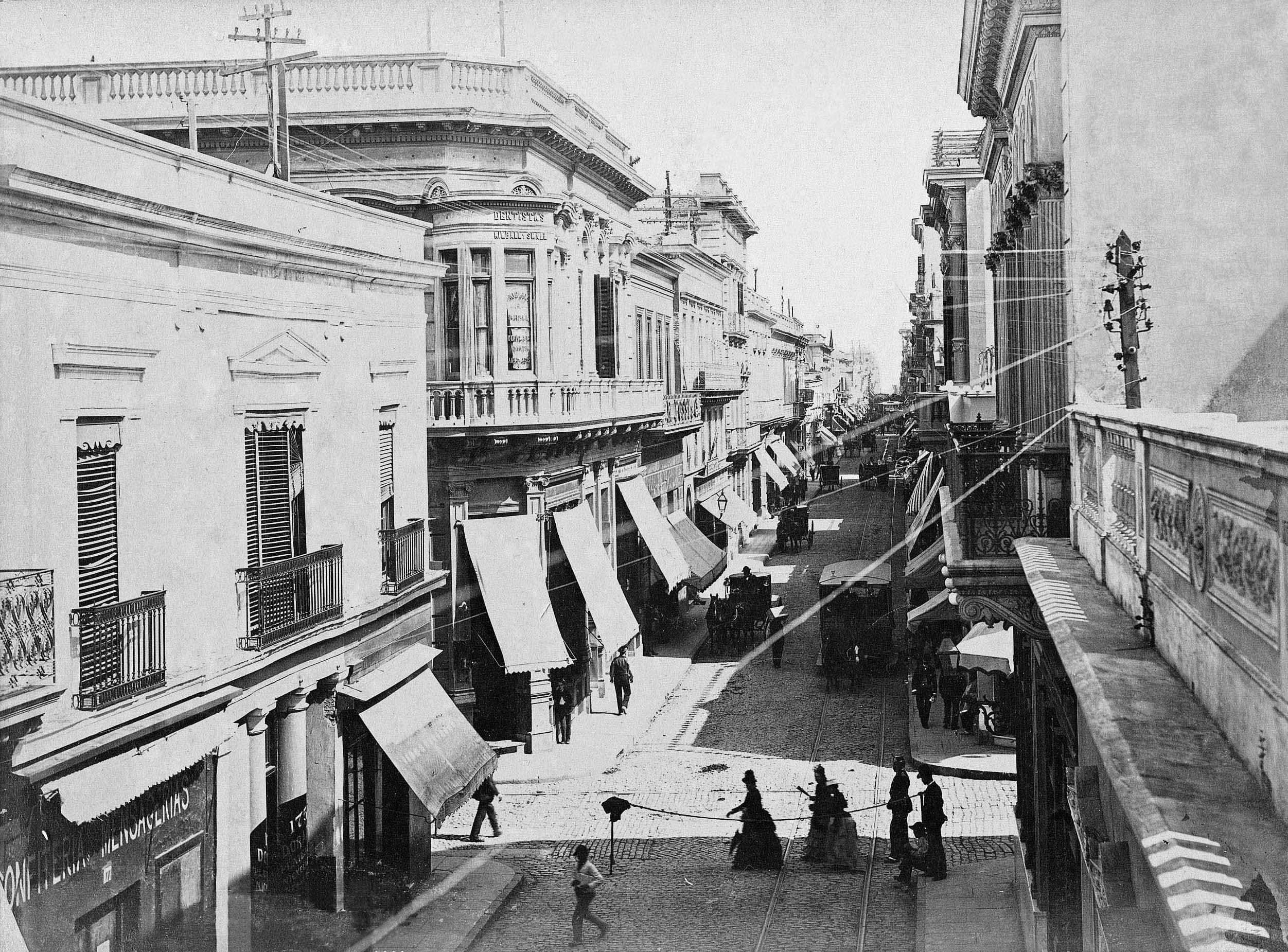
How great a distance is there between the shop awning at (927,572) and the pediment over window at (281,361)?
15.0 metres

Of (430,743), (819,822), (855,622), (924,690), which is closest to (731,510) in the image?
(855,622)

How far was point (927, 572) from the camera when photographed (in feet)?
87.5

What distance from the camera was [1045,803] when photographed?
13.4 m

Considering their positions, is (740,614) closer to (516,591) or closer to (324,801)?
(516,591)

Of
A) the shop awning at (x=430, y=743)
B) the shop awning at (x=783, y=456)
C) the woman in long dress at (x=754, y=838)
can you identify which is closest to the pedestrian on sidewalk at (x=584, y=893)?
the shop awning at (x=430, y=743)

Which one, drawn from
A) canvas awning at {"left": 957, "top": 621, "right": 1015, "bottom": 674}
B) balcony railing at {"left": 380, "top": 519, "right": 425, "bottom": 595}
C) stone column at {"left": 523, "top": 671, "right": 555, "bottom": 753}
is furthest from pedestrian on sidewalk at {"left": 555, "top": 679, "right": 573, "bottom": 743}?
canvas awning at {"left": 957, "top": 621, "right": 1015, "bottom": 674}

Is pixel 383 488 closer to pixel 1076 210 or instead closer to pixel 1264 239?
pixel 1076 210

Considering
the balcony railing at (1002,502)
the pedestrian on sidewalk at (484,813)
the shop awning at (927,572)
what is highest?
the balcony railing at (1002,502)

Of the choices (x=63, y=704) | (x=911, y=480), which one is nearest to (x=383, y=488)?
(x=63, y=704)

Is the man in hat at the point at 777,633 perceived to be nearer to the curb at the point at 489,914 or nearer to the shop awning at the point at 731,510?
the shop awning at the point at 731,510

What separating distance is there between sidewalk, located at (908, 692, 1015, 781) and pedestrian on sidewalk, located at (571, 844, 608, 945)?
806cm

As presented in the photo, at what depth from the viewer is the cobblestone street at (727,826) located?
47.4ft

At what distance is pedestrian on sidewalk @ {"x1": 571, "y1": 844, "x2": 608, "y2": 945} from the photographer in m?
14.0

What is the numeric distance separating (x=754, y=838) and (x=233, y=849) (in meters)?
6.61
